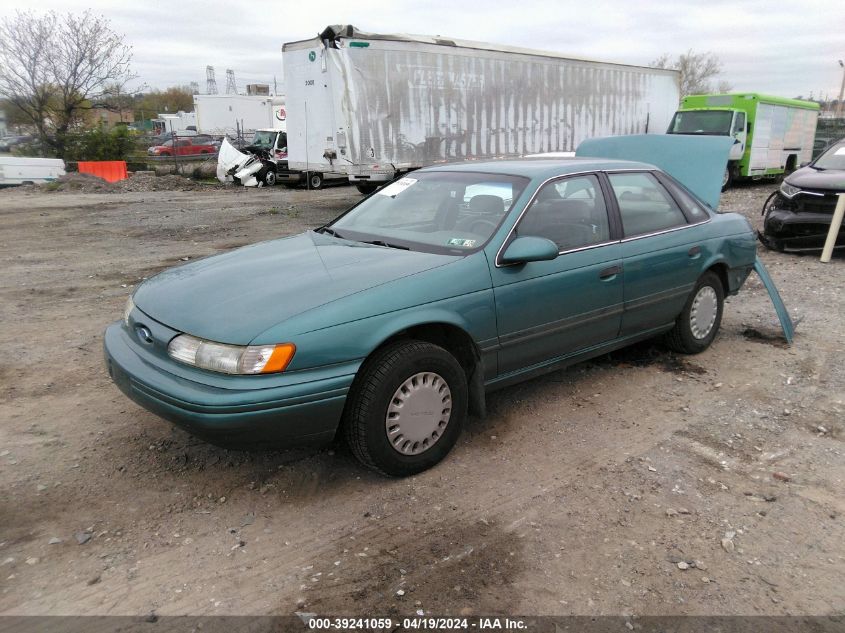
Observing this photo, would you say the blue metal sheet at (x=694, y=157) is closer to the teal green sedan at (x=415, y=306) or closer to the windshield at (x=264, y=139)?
the teal green sedan at (x=415, y=306)

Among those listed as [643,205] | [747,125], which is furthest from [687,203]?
[747,125]

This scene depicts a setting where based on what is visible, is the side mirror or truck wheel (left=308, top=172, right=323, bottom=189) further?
truck wheel (left=308, top=172, right=323, bottom=189)

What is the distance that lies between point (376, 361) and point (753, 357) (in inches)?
140

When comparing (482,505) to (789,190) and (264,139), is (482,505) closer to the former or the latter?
(789,190)

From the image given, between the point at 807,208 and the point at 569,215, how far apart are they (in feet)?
21.5

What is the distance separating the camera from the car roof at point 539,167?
3.95m

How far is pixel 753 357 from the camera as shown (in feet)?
16.7

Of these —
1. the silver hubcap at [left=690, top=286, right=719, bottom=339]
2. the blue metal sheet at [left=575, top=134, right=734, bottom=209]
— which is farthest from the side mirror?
the blue metal sheet at [left=575, top=134, right=734, bottom=209]

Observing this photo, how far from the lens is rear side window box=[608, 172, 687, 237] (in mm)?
4297

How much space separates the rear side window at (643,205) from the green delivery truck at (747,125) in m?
13.9

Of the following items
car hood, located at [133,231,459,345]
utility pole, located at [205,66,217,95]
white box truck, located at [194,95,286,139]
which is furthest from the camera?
utility pole, located at [205,66,217,95]

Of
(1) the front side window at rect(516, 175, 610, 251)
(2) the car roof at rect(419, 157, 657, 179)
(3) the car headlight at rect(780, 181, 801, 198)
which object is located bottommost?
(3) the car headlight at rect(780, 181, 801, 198)

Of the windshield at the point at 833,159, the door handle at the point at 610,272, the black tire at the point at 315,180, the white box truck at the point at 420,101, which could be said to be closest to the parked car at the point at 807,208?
the windshield at the point at 833,159

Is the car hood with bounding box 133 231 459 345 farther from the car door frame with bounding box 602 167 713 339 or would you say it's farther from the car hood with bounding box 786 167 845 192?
the car hood with bounding box 786 167 845 192
